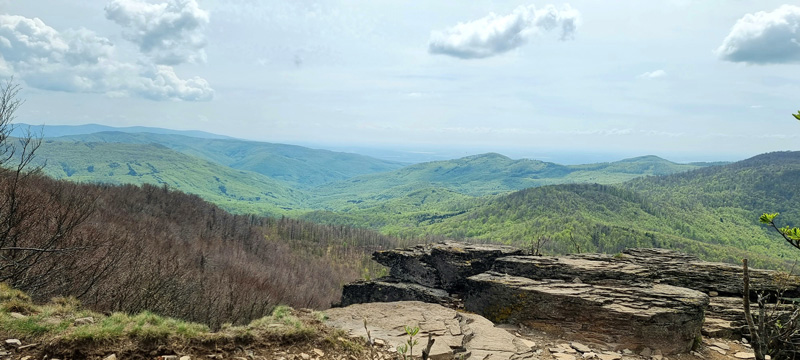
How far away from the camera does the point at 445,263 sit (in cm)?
2003

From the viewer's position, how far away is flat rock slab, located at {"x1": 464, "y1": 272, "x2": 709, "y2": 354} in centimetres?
1077

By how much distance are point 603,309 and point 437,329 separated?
17.7ft

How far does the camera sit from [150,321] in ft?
29.4

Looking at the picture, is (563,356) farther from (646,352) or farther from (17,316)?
(17,316)

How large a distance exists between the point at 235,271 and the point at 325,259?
7142 centimetres

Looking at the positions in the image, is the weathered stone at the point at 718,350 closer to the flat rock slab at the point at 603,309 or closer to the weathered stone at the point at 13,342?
the flat rock slab at the point at 603,309

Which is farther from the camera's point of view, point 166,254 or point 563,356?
point 166,254

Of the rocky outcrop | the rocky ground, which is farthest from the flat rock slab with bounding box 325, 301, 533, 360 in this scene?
the rocky outcrop

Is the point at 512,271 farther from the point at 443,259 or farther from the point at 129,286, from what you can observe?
the point at 129,286

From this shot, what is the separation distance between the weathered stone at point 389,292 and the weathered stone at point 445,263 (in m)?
0.69

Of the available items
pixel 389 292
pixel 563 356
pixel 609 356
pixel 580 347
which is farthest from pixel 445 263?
pixel 609 356

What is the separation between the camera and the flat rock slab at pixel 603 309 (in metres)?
10.8

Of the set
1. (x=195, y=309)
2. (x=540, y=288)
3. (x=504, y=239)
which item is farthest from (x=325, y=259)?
(x=540, y=288)

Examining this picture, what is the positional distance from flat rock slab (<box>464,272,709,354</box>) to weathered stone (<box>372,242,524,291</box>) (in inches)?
183
